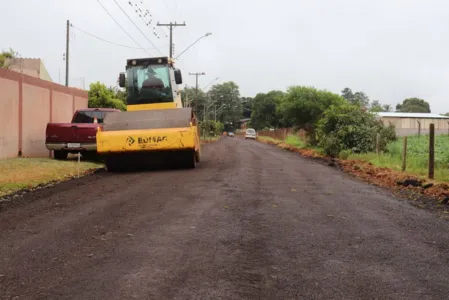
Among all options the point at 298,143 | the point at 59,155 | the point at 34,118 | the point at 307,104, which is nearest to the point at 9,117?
the point at 34,118

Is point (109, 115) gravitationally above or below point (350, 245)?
above

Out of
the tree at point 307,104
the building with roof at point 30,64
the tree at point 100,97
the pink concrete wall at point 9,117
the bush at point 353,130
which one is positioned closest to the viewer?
the pink concrete wall at point 9,117

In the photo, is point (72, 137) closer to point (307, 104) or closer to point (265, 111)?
point (307, 104)

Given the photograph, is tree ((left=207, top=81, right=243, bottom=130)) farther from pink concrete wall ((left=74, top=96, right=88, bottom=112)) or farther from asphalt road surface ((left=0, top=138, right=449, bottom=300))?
asphalt road surface ((left=0, top=138, right=449, bottom=300))

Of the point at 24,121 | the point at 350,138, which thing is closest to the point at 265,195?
the point at 24,121

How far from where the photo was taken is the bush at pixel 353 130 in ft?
72.5

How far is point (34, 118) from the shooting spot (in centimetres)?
1817

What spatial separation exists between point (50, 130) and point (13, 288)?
1338cm

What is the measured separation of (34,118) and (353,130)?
1396cm

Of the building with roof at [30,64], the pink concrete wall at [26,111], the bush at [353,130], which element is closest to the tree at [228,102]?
the building with roof at [30,64]

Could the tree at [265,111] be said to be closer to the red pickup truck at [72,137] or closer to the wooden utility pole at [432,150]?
the red pickup truck at [72,137]

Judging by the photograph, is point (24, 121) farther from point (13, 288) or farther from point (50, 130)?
point (13, 288)

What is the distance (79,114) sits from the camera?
1798 cm

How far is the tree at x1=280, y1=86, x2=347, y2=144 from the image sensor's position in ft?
123
